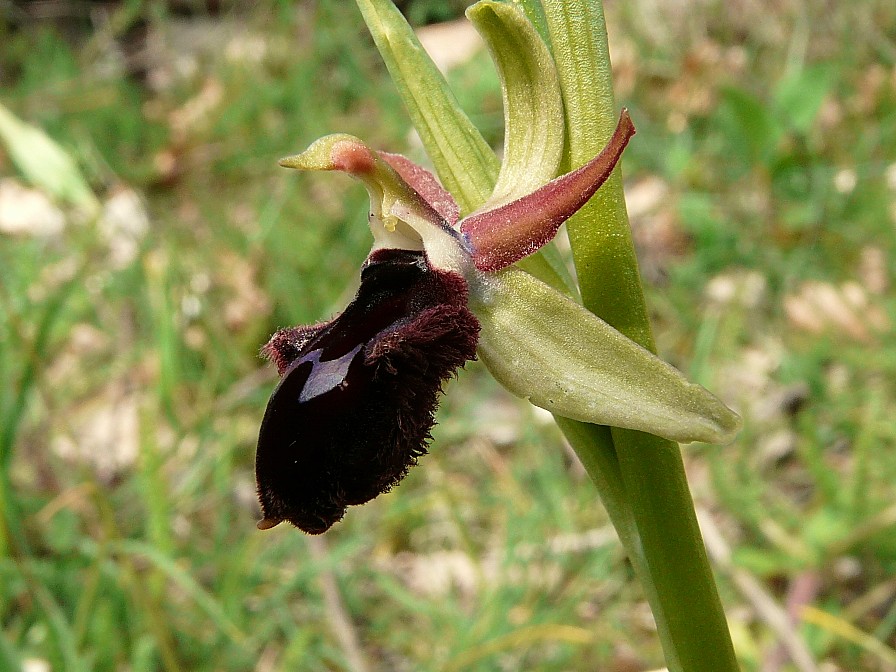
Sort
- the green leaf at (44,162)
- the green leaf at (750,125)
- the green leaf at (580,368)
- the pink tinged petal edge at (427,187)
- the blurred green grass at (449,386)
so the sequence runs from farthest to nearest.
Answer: the green leaf at (750,125), the green leaf at (44,162), the blurred green grass at (449,386), the pink tinged petal edge at (427,187), the green leaf at (580,368)

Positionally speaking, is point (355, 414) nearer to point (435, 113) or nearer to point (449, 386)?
point (435, 113)

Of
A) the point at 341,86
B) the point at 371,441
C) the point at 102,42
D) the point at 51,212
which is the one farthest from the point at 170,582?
the point at 102,42

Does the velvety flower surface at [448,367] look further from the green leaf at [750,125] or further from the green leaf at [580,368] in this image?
the green leaf at [750,125]

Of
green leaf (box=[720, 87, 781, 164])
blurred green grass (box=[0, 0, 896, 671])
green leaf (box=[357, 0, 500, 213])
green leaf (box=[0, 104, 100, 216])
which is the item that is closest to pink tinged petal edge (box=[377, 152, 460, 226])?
green leaf (box=[357, 0, 500, 213])

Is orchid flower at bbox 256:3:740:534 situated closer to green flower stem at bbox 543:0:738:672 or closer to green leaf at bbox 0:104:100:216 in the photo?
green flower stem at bbox 543:0:738:672

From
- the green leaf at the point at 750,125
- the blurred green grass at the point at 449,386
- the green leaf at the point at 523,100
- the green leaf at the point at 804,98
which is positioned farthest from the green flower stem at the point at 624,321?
the green leaf at the point at 804,98

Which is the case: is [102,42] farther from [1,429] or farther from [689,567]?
[689,567]
